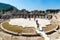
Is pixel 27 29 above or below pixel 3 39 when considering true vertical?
above

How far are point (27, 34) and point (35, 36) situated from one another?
97 centimetres

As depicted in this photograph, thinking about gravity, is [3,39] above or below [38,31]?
below

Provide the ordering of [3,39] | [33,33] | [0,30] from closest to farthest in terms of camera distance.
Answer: [33,33]
[3,39]
[0,30]

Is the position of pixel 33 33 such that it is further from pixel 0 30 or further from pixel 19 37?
pixel 0 30

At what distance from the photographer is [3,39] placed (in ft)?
53.2

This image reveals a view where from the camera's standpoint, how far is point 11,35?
1608 cm

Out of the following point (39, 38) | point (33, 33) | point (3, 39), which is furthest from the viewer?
point (3, 39)

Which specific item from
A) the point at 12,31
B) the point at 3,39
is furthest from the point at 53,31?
the point at 3,39

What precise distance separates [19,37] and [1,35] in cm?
302

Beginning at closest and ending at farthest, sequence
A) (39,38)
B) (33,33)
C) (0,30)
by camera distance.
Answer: (39,38), (33,33), (0,30)

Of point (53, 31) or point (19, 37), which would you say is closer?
point (19, 37)

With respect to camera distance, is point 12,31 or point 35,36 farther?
point 12,31

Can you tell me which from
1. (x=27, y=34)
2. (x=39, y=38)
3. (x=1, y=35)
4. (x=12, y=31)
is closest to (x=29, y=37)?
(x=27, y=34)

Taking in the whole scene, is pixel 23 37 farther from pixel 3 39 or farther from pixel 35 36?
pixel 3 39
